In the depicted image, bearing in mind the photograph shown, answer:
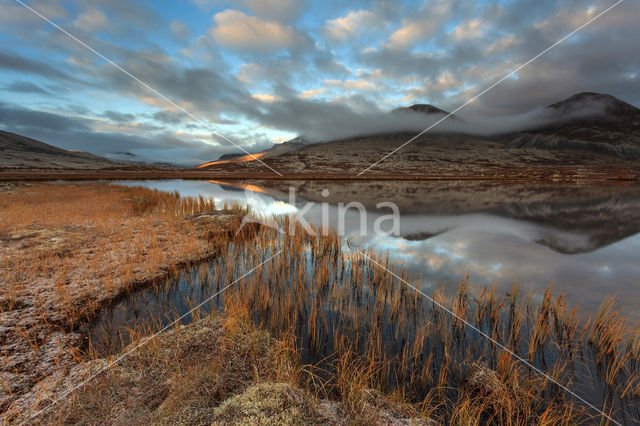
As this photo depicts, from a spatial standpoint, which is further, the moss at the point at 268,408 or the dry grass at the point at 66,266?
the dry grass at the point at 66,266

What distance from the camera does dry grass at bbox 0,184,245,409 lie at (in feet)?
15.2

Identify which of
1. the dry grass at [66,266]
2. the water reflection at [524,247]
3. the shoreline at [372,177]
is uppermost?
the shoreline at [372,177]

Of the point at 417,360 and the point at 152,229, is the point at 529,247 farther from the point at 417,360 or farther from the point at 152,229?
the point at 152,229

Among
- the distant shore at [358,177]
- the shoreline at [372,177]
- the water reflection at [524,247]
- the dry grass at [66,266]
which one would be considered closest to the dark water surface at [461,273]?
the water reflection at [524,247]

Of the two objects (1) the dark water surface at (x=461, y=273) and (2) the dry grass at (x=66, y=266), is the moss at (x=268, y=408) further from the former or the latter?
(2) the dry grass at (x=66, y=266)

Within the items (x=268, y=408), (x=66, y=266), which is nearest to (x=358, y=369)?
(x=268, y=408)

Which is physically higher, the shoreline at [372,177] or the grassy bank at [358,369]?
the shoreline at [372,177]

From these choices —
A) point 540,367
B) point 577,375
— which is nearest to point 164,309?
point 540,367

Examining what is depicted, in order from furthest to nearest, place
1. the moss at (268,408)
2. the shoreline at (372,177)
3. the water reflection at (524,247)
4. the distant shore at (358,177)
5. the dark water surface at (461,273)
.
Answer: the distant shore at (358,177)
the shoreline at (372,177)
the water reflection at (524,247)
the dark water surface at (461,273)
the moss at (268,408)

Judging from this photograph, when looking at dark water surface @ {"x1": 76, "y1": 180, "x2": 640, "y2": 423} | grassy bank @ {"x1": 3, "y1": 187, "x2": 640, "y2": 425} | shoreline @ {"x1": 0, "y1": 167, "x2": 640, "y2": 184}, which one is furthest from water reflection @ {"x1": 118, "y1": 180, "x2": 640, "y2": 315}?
shoreline @ {"x1": 0, "y1": 167, "x2": 640, "y2": 184}

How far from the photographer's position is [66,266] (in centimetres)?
818

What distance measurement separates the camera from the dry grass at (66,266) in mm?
4622

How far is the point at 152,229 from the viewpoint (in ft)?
43.5

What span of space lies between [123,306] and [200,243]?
497 centimetres
